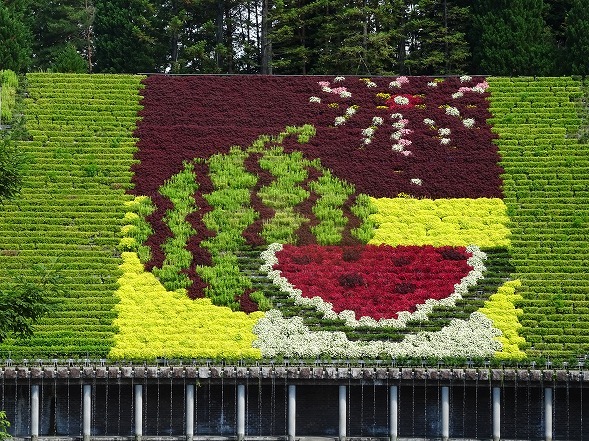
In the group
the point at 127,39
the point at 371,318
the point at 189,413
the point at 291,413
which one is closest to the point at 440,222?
the point at 371,318

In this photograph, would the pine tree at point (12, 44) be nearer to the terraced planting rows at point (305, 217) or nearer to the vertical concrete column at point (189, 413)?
the terraced planting rows at point (305, 217)

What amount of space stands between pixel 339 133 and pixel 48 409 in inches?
1125

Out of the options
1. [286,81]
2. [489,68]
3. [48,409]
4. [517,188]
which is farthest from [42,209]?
[489,68]

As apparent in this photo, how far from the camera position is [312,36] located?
92.3 meters

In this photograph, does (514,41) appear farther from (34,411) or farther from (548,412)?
(34,411)

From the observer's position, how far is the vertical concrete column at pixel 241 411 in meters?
52.3

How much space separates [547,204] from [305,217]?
13.7m

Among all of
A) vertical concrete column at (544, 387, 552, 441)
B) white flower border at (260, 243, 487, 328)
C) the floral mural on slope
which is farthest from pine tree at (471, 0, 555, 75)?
vertical concrete column at (544, 387, 552, 441)

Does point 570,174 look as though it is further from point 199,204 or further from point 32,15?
point 32,15

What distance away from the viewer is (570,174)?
70188mm

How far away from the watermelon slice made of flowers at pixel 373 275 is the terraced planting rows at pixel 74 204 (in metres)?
9.32

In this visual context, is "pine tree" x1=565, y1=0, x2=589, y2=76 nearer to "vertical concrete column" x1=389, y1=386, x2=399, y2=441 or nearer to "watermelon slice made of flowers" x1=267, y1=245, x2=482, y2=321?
"watermelon slice made of flowers" x1=267, y1=245, x2=482, y2=321

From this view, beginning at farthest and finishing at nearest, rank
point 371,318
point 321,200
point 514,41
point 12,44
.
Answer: point 12,44 → point 514,41 → point 321,200 → point 371,318

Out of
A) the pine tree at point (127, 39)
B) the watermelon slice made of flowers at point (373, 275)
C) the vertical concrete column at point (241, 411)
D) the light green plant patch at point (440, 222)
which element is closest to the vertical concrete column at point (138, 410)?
the vertical concrete column at point (241, 411)
